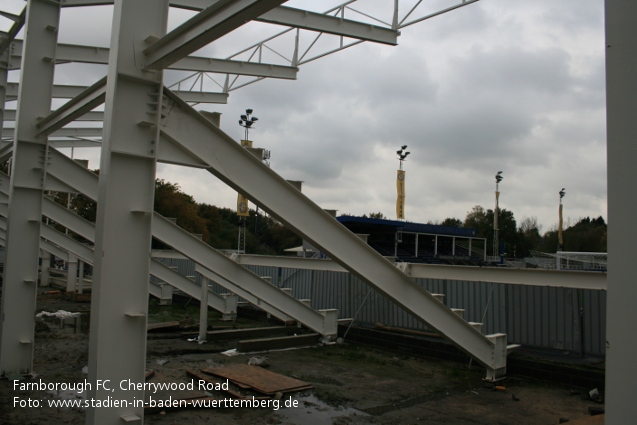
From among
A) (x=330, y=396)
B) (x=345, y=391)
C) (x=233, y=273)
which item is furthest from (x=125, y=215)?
(x=233, y=273)

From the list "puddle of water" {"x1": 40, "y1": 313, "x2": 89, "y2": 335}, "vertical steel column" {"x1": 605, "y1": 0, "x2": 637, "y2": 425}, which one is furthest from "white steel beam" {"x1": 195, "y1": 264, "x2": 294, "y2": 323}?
"vertical steel column" {"x1": 605, "y1": 0, "x2": 637, "y2": 425}

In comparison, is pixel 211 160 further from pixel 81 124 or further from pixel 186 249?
pixel 81 124

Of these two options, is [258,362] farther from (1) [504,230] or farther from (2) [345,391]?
(1) [504,230]

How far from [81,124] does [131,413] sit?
19664 mm

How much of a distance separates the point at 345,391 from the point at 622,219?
817cm

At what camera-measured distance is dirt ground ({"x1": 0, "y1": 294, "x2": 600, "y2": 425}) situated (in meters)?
7.96

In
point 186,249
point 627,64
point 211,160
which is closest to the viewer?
point 627,64

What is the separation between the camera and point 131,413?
18.4ft

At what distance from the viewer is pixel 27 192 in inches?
360

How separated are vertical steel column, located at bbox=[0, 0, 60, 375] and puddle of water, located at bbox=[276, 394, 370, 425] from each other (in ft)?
16.6

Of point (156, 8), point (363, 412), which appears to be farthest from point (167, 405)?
point (156, 8)

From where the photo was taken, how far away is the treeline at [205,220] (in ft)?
171

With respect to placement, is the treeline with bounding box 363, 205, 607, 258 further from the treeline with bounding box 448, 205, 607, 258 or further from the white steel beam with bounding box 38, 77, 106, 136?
the white steel beam with bounding box 38, 77, 106, 136

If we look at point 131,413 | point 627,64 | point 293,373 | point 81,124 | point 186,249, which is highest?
point 81,124
